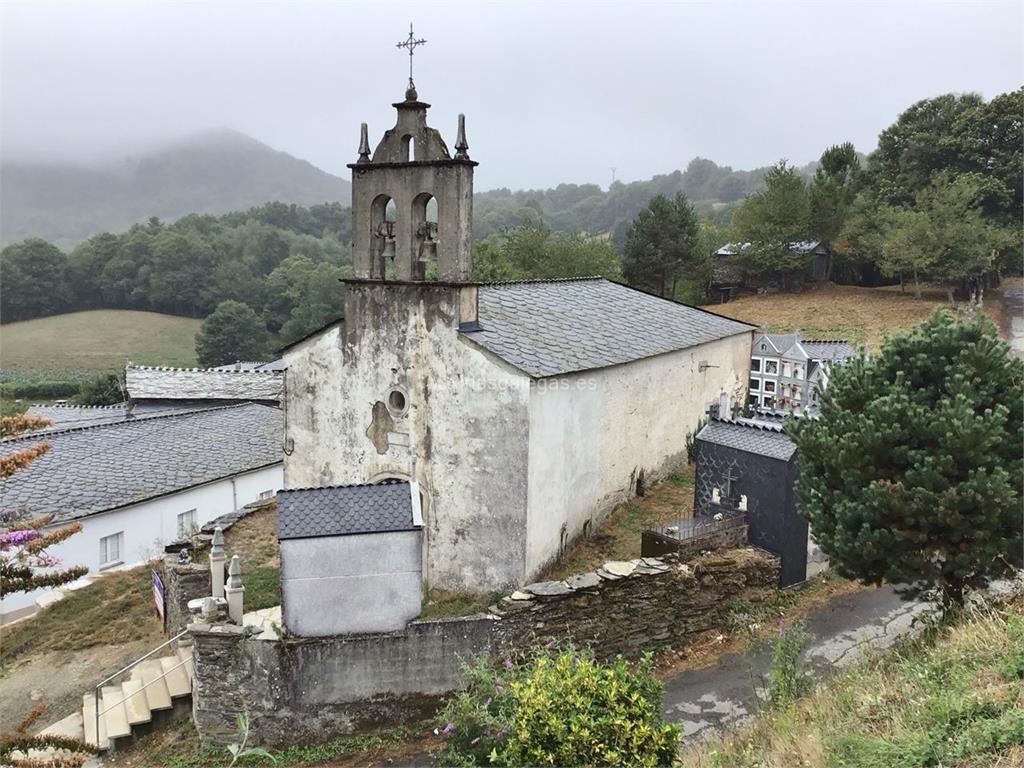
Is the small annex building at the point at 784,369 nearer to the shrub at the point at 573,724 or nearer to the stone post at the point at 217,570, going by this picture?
the shrub at the point at 573,724

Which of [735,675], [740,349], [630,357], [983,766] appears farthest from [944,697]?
[740,349]

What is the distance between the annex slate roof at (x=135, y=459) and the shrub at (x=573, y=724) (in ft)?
47.1

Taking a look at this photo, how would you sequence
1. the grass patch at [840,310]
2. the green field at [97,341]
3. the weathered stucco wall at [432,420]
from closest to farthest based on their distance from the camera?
the weathered stucco wall at [432,420] → the grass patch at [840,310] → the green field at [97,341]

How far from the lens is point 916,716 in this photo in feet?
22.6

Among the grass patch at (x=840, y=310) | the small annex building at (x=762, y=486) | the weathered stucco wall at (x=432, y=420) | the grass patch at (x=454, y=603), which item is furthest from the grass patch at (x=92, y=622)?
the grass patch at (x=840, y=310)

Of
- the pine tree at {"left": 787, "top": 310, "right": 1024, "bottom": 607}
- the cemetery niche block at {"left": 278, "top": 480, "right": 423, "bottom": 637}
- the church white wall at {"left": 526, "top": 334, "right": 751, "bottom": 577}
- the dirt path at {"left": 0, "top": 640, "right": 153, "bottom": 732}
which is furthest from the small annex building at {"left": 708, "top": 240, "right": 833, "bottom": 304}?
the dirt path at {"left": 0, "top": 640, "right": 153, "bottom": 732}

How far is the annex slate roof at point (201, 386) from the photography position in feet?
115

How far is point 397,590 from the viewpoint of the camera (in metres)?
11.5

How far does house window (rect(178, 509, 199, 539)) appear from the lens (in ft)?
72.5

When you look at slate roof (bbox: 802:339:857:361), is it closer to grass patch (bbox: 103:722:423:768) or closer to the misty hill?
grass patch (bbox: 103:722:423:768)

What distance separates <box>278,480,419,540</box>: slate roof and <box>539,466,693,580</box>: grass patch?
4.46 metres

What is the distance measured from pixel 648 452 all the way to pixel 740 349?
7.61 m

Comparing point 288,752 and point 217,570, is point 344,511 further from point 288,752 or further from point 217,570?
point 288,752

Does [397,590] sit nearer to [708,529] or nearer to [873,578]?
[708,529]
